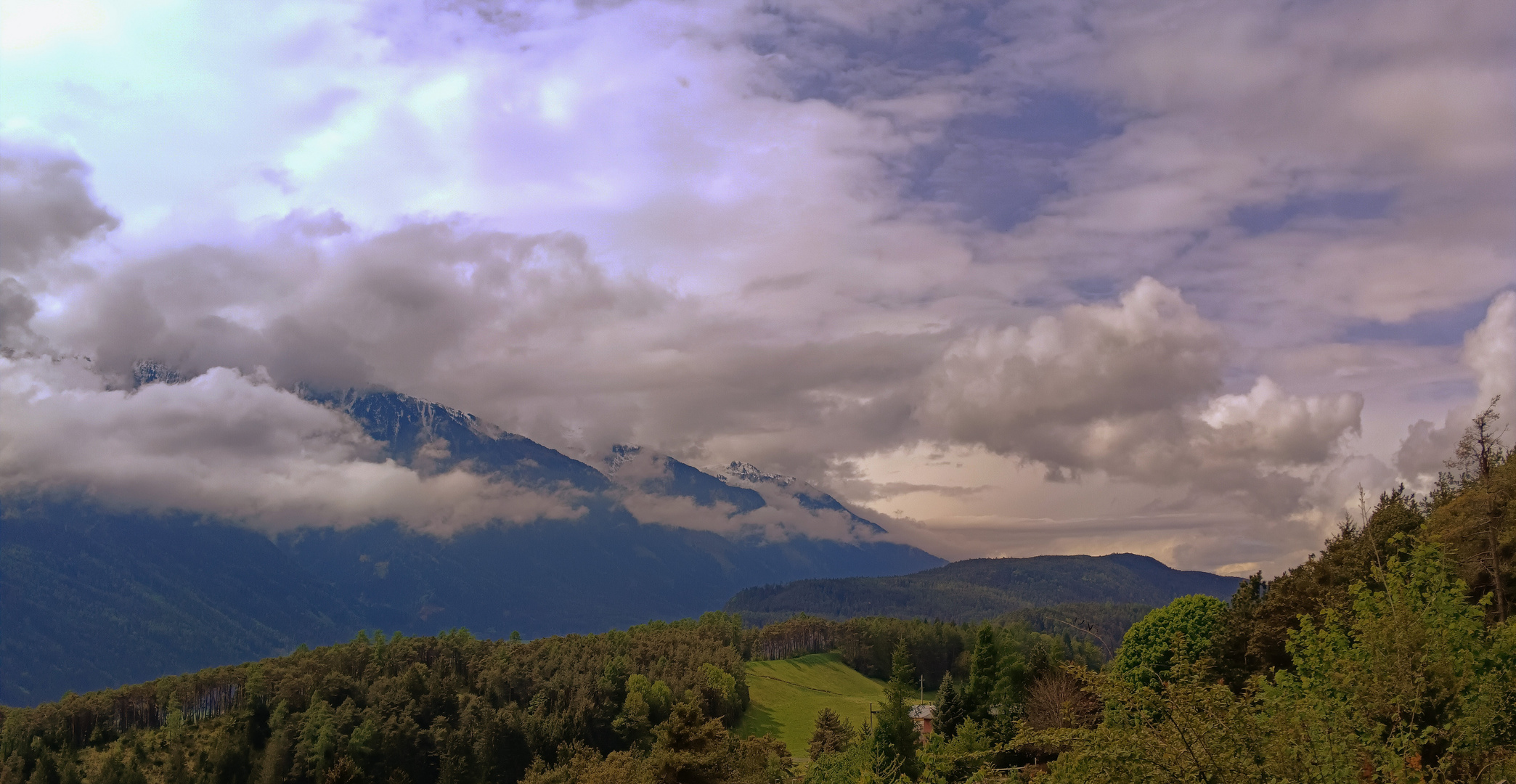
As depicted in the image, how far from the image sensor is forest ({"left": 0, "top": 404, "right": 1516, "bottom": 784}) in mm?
18234

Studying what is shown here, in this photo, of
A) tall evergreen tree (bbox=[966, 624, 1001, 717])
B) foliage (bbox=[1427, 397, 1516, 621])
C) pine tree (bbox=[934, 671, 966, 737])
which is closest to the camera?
foliage (bbox=[1427, 397, 1516, 621])

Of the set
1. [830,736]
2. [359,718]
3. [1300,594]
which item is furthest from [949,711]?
[359,718]

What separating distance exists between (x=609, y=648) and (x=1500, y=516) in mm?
167996

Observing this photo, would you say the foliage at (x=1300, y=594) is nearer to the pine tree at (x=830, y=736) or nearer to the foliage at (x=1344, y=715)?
the foliage at (x=1344, y=715)

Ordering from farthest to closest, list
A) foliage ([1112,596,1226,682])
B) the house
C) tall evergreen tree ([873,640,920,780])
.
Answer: the house, foliage ([1112,596,1226,682]), tall evergreen tree ([873,640,920,780])

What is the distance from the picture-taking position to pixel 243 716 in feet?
484

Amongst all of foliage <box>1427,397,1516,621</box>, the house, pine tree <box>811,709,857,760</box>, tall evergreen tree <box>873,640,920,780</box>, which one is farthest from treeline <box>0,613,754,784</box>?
foliage <box>1427,397,1516,621</box>

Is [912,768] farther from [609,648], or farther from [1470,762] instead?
[609,648]

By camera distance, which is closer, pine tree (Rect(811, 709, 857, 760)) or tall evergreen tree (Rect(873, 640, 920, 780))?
tall evergreen tree (Rect(873, 640, 920, 780))

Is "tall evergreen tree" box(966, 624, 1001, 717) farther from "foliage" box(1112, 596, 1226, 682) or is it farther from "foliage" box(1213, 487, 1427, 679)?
"foliage" box(1213, 487, 1427, 679)

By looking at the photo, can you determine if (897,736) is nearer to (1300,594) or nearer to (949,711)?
(949,711)

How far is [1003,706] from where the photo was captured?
280ft

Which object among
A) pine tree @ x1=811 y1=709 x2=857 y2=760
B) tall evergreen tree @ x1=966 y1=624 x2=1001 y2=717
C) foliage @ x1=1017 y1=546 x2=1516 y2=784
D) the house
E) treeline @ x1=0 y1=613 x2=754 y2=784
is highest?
foliage @ x1=1017 y1=546 x2=1516 y2=784

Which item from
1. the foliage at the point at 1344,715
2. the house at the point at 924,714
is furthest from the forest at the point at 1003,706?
the house at the point at 924,714
